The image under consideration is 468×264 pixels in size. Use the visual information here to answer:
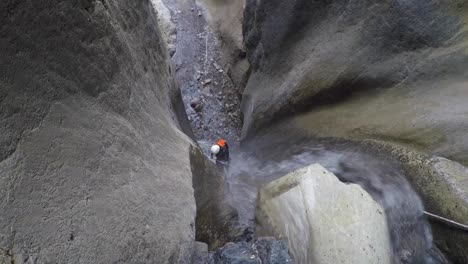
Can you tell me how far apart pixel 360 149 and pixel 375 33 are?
1.34m

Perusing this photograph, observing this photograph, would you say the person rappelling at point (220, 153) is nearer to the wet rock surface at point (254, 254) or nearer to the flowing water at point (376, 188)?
the flowing water at point (376, 188)

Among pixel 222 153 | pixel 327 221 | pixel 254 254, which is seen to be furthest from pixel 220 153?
pixel 254 254

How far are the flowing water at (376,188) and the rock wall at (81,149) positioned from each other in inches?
73.6

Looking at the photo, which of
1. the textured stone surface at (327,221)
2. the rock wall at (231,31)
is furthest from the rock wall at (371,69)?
the rock wall at (231,31)

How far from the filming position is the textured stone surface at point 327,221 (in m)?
2.95

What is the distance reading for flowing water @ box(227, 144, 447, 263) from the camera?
3.41 m

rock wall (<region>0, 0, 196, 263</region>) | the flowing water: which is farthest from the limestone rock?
rock wall (<region>0, 0, 196, 263</region>)

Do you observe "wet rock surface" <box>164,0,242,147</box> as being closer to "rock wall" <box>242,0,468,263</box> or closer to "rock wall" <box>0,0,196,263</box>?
"rock wall" <box>242,0,468,263</box>

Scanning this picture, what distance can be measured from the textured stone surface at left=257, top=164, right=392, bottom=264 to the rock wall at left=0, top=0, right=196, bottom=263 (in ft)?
2.87

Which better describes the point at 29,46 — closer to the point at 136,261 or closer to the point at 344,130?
the point at 136,261

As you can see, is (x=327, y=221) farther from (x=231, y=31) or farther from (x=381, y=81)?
(x=231, y=31)

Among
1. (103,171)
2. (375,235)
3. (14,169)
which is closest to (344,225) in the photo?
(375,235)

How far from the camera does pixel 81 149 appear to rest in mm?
1964

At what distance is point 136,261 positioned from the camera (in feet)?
6.79
